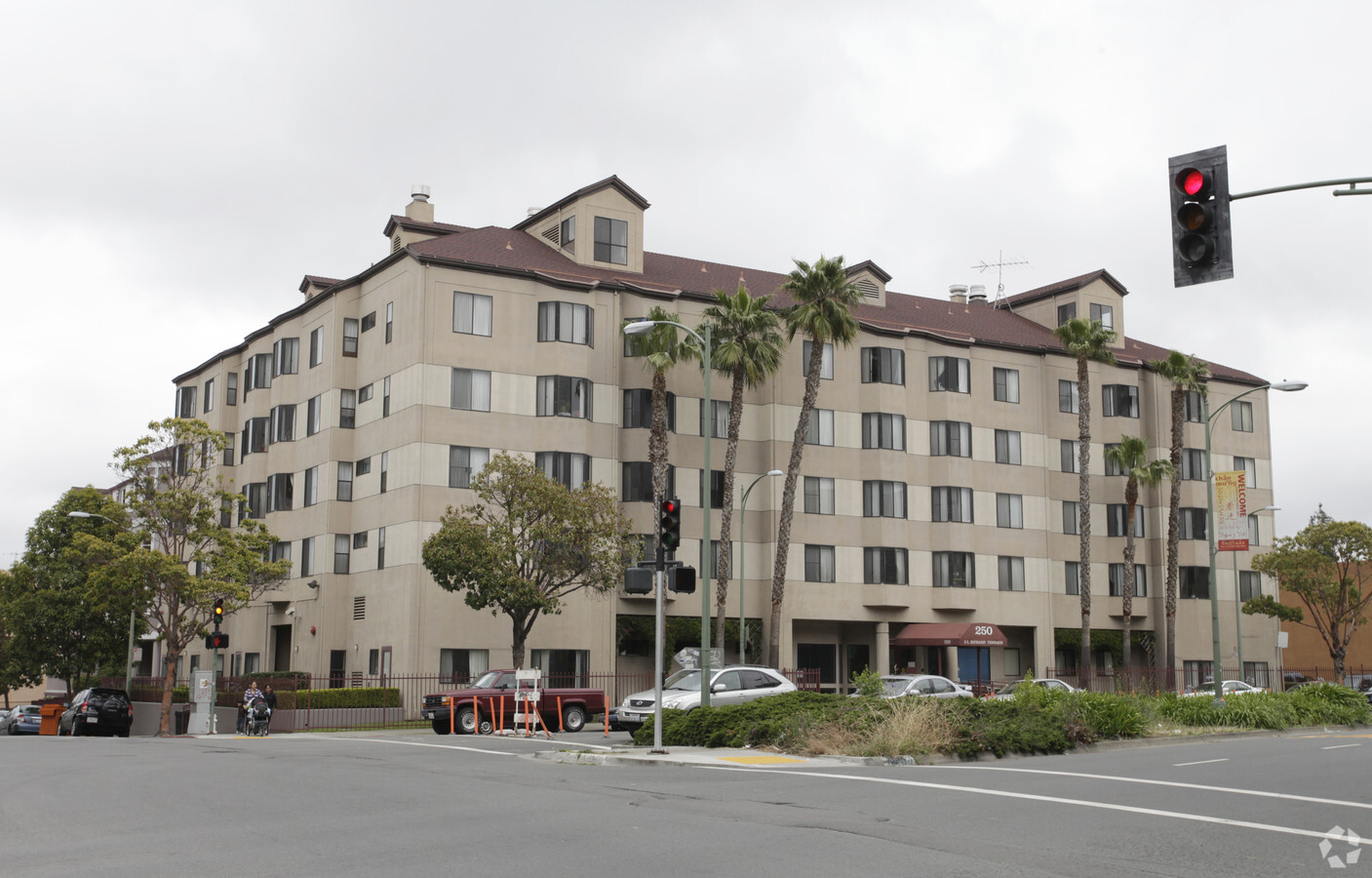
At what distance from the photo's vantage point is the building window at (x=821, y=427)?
50.6 m

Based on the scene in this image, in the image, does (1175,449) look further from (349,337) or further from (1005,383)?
(349,337)

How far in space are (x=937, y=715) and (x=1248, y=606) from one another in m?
40.4

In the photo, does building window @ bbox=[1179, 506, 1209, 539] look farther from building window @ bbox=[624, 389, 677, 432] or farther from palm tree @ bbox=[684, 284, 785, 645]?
building window @ bbox=[624, 389, 677, 432]

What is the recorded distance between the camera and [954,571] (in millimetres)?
52656

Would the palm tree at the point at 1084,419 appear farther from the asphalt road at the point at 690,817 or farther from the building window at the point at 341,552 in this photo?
the asphalt road at the point at 690,817

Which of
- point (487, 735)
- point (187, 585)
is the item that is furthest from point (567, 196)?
point (487, 735)

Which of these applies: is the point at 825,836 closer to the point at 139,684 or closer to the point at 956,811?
the point at 956,811

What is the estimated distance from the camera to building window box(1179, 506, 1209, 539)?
57.8 meters

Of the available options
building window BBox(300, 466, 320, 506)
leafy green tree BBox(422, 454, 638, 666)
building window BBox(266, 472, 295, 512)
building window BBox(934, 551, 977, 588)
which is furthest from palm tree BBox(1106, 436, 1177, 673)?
building window BBox(266, 472, 295, 512)

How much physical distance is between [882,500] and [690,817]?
3911cm

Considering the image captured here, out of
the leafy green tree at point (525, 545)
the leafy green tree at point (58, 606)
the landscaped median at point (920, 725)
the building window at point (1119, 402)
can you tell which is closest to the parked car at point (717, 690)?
the landscaped median at point (920, 725)

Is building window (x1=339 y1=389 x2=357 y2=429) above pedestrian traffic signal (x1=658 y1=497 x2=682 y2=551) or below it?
above

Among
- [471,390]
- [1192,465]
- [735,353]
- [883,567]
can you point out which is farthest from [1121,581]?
[471,390]

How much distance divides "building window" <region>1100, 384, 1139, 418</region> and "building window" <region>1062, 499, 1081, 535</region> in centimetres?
482
